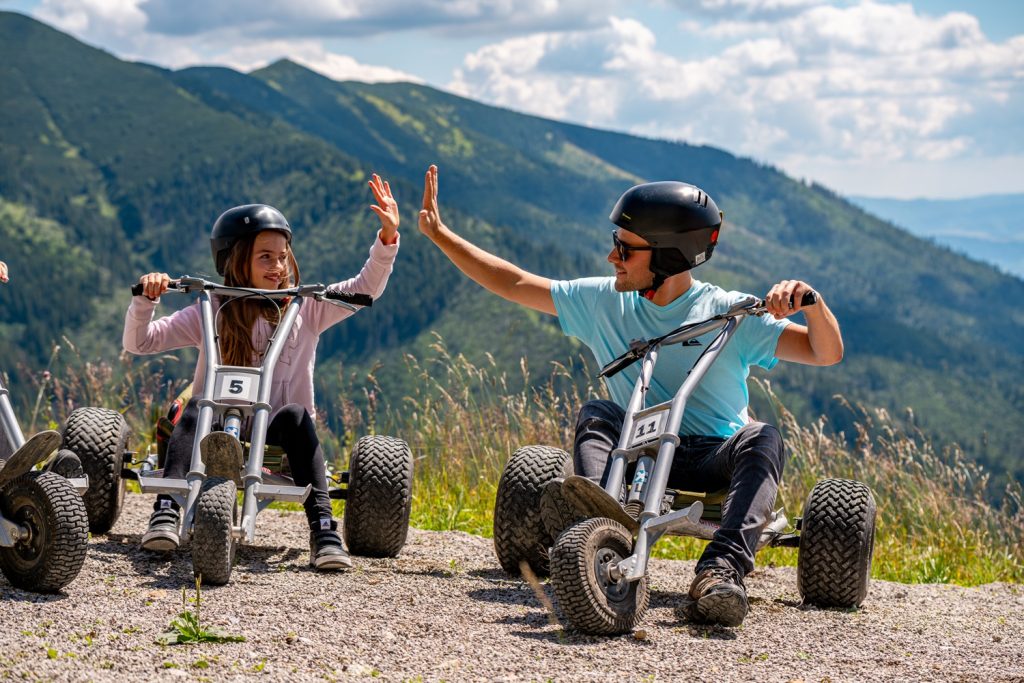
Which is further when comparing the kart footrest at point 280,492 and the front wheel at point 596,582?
the kart footrest at point 280,492

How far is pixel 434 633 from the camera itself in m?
4.48

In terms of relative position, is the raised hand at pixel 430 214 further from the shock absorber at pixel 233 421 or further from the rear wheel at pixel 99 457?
the rear wheel at pixel 99 457

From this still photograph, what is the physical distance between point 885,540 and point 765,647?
331cm

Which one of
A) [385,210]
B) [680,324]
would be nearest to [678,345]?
[680,324]

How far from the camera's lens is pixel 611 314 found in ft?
18.5

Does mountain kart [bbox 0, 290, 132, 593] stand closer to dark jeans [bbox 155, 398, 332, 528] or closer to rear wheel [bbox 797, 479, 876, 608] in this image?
dark jeans [bbox 155, 398, 332, 528]

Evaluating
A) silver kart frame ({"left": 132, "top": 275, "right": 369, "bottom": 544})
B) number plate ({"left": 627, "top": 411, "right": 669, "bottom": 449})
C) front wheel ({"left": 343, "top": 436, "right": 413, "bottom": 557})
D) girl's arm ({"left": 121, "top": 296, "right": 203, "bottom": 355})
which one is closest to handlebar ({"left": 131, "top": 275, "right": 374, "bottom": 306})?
silver kart frame ({"left": 132, "top": 275, "right": 369, "bottom": 544})

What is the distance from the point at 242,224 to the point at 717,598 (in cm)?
300

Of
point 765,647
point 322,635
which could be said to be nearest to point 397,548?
point 322,635

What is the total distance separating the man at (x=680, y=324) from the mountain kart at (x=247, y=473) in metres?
1.02

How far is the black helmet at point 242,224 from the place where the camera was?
236 inches

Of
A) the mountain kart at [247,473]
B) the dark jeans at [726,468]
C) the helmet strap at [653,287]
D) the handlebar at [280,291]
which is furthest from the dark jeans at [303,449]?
the helmet strap at [653,287]

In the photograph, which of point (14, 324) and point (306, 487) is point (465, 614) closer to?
point (306, 487)

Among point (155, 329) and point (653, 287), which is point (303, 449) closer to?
point (155, 329)
